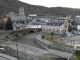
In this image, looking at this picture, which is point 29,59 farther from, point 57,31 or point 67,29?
point 67,29

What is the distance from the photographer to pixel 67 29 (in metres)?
23.2

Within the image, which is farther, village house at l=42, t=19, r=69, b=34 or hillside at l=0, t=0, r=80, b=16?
hillside at l=0, t=0, r=80, b=16

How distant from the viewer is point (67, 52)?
12.4m

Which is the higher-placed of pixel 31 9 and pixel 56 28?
pixel 31 9

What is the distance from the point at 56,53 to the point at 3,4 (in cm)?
4557

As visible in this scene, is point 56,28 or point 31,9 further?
point 31,9

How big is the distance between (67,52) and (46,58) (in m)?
1.39

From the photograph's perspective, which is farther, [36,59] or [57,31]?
[57,31]

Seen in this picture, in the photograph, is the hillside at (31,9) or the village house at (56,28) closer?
the village house at (56,28)

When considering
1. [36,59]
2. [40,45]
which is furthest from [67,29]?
[36,59]

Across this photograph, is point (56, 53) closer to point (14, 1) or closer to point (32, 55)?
point (32, 55)

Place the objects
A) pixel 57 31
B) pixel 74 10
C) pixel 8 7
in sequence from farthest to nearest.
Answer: pixel 74 10
pixel 8 7
pixel 57 31

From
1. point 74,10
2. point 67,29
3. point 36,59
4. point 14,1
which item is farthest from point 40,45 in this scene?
point 74,10

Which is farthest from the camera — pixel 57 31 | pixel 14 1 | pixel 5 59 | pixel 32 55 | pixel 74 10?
pixel 74 10
